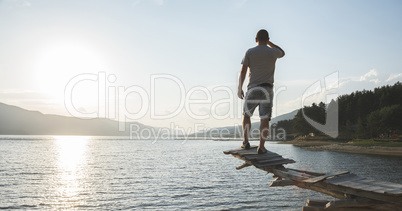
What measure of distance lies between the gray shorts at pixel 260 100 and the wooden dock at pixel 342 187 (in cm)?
128

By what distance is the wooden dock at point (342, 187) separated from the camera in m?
6.48

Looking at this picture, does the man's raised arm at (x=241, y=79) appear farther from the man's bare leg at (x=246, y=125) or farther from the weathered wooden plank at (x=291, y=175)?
the weathered wooden plank at (x=291, y=175)

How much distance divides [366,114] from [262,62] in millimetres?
151854

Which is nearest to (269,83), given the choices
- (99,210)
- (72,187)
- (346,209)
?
(346,209)

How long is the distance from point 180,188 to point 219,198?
7.31m

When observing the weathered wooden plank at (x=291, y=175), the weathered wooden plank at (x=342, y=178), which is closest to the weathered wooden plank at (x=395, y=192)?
the weathered wooden plank at (x=342, y=178)

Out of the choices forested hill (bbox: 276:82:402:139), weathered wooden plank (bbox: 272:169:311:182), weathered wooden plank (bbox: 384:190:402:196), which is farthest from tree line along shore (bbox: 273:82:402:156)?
weathered wooden plank (bbox: 384:190:402:196)

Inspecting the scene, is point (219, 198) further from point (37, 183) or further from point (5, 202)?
point (37, 183)

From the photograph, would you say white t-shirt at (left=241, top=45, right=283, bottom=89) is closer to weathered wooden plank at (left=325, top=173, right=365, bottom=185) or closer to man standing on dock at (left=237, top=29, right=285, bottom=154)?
man standing on dock at (left=237, top=29, right=285, bottom=154)

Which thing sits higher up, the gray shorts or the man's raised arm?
the man's raised arm

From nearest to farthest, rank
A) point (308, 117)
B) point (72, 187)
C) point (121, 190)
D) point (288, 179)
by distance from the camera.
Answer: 1. point (288, 179)
2. point (121, 190)
3. point (72, 187)
4. point (308, 117)

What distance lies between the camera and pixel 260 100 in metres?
8.98

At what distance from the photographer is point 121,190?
33.7 metres

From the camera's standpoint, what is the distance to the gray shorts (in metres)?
8.90
